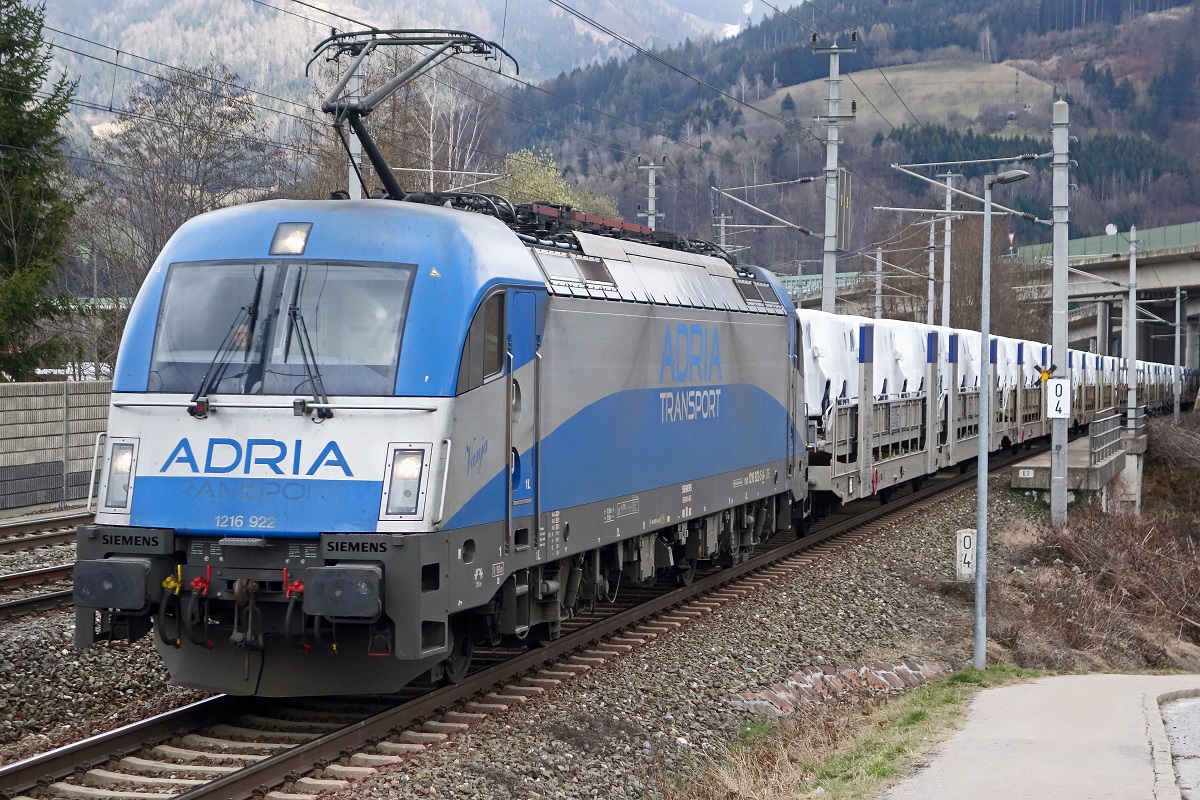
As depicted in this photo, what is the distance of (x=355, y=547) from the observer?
864 centimetres

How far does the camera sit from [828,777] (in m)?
9.46

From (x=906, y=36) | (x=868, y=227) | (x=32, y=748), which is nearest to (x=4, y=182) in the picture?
(x=32, y=748)

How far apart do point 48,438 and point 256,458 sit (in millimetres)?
14275

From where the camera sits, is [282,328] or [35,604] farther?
[35,604]

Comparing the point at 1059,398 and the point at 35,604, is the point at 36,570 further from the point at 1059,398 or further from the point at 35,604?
the point at 1059,398

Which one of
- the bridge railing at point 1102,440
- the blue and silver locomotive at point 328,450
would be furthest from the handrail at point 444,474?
the bridge railing at point 1102,440

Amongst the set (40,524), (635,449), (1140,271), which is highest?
(1140,271)

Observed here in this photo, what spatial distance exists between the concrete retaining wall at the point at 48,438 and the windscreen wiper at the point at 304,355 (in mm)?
13174

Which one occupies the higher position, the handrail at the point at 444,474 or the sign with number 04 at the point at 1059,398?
the sign with number 04 at the point at 1059,398

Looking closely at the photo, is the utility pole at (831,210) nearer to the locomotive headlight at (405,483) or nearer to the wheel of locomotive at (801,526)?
the wheel of locomotive at (801,526)

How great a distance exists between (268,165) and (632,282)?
31235 millimetres

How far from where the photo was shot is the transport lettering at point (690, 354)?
44.3ft

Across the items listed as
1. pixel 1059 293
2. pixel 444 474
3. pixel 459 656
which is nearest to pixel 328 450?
pixel 444 474

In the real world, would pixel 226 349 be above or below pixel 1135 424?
above
